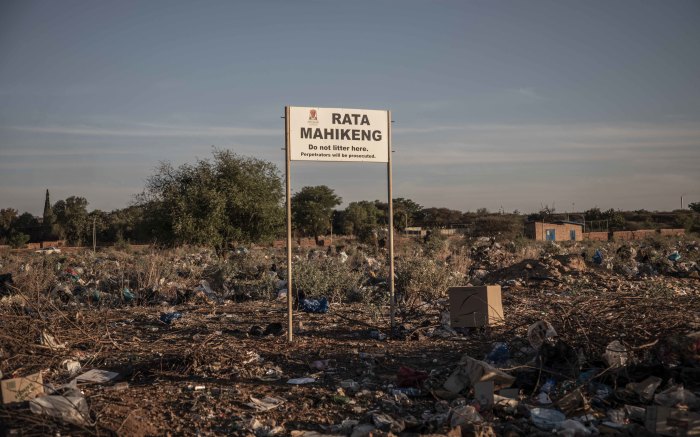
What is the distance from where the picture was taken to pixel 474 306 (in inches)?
311

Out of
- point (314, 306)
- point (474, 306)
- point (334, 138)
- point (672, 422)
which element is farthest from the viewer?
point (314, 306)

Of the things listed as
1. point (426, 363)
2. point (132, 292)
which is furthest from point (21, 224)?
point (426, 363)

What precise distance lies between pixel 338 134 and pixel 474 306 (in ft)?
9.23

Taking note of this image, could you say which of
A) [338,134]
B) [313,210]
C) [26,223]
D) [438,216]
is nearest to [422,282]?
[338,134]

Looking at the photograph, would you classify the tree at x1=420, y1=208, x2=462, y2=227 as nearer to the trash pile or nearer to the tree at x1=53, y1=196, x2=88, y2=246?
the tree at x1=53, y1=196, x2=88, y2=246

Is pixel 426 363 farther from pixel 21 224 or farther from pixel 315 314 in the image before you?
pixel 21 224

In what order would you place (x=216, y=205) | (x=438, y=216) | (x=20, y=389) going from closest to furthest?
(x=20, y=389) → (x=216, y=205) → (x=438, y=216)

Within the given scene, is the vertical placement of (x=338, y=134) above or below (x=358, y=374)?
above

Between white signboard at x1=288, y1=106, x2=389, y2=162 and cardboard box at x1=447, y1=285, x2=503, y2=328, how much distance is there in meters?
2.02

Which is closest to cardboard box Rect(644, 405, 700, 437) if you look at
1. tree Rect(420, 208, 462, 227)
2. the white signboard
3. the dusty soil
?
the dusty soil

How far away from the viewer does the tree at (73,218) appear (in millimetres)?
50625

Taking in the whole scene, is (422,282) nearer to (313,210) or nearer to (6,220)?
(313,210)

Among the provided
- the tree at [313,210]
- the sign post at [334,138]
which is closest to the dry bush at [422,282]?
the sign post at [334,138]

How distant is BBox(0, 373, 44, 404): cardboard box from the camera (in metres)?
4.52
